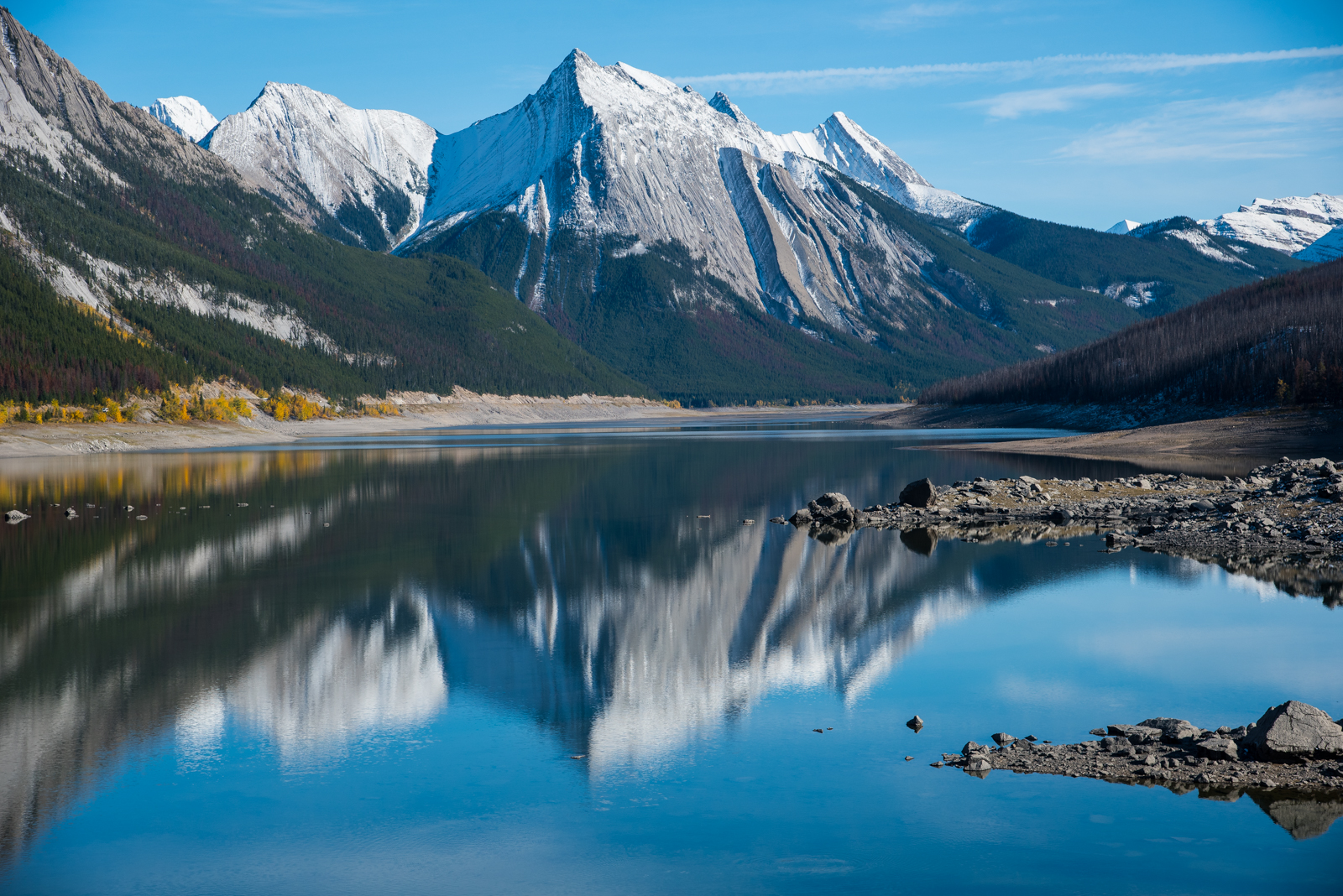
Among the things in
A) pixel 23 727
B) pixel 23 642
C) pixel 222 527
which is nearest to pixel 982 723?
pixel 23 727

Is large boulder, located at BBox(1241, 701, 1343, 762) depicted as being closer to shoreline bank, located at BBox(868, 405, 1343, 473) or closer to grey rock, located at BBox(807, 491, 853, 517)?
grey rock, located at BBox(807, 491, 853, 517)

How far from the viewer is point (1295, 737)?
51.9 ft

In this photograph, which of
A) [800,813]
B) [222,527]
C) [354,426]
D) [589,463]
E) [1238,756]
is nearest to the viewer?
[800,813]

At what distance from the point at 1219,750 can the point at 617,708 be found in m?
10.0

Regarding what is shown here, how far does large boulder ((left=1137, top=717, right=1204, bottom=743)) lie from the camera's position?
16922 millimetres

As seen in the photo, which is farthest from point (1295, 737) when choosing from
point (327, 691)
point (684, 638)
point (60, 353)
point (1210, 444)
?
point (60, 353)

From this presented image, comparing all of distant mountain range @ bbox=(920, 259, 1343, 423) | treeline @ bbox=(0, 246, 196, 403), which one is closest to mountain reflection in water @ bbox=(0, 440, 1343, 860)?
distant mountain range @ bbox=(920, 259, 1343, 423)

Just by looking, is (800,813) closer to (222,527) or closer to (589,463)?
(222,527)

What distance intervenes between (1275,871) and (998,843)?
10.6 feet

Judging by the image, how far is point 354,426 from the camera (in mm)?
185875

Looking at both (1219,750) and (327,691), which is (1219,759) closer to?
(1219,750)

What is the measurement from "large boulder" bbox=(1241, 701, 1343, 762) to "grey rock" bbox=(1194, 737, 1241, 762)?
0.89 ft

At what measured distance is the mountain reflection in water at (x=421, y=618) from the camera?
61.2ft

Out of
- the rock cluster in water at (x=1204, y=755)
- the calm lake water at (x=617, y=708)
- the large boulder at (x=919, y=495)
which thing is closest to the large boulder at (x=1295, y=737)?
the rock cluster in water at (x=1204, y=755)
